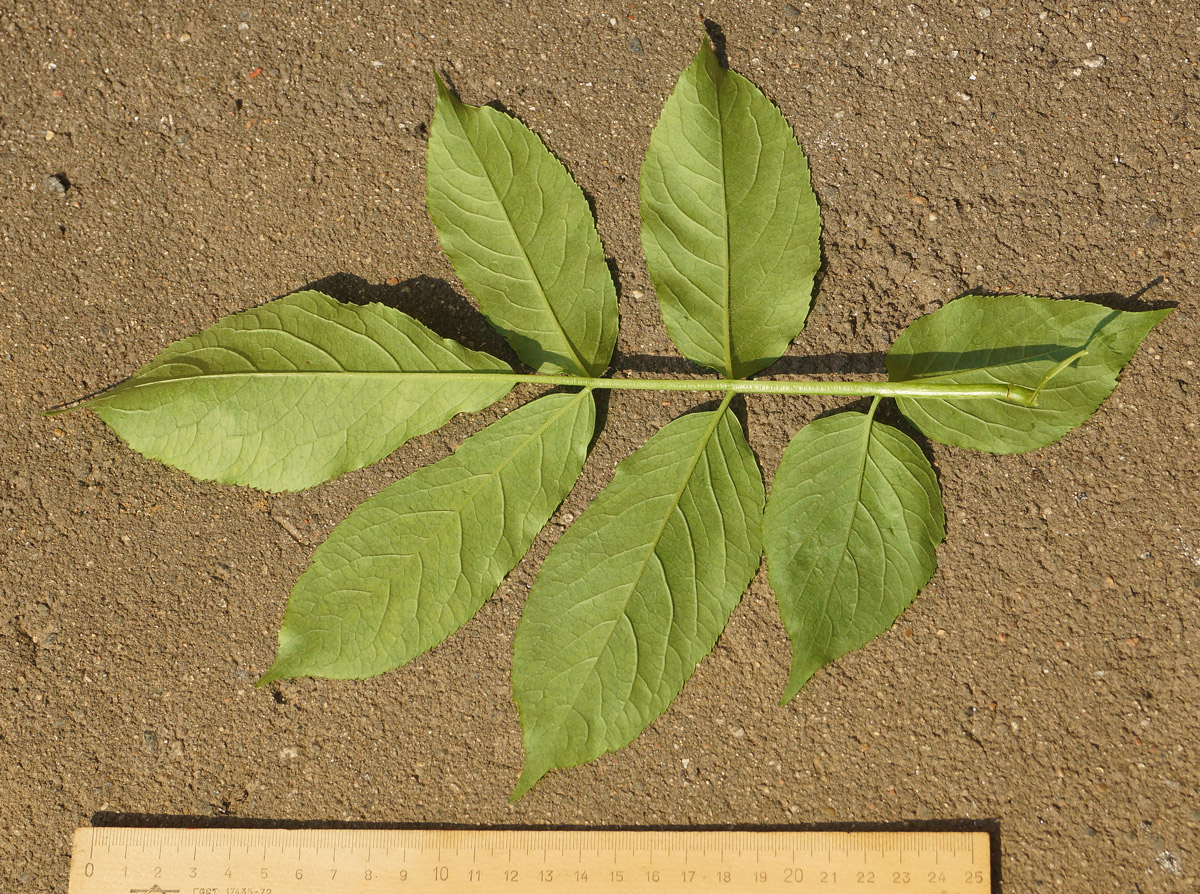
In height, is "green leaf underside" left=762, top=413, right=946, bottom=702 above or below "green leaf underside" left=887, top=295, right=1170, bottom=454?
below

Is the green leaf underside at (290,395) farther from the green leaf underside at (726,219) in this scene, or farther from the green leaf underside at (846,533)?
the green leaf underside at (846,533)

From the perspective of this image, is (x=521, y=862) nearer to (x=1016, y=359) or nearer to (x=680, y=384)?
(x=680, y=384)

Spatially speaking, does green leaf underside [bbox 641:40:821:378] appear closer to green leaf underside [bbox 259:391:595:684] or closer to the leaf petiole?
the leaf petiole

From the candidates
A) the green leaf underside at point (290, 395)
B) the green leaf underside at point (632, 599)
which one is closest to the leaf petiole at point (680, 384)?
the green leaf underside at point (290, 395)

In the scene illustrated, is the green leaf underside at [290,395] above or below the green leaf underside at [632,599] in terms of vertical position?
above

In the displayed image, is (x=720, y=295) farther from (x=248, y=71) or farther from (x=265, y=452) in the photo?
(x=248, y=71)

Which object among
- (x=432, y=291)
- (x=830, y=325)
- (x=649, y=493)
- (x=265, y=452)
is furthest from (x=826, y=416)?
(x=265, y=452)

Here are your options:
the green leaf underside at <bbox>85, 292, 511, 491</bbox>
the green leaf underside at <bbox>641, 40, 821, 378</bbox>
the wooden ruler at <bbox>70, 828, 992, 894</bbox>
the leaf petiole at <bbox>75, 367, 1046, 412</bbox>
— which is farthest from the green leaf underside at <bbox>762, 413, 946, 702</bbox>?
the green leaf underside at <bbox>85, 292, 511, 491</bbox>
